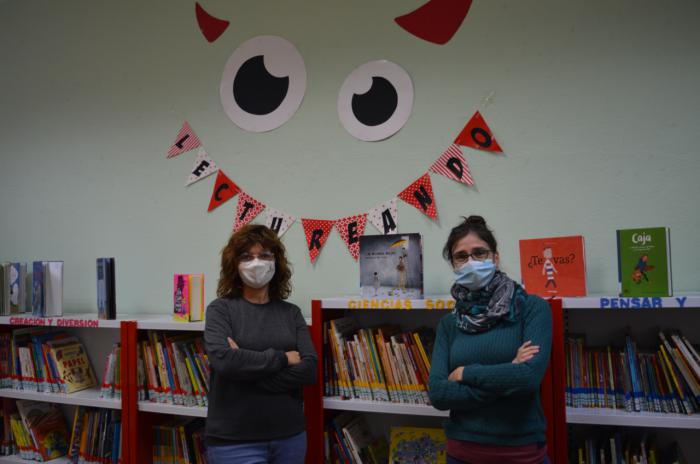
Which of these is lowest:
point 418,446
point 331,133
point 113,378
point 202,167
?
point 418,446

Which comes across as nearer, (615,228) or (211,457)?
(211,457)

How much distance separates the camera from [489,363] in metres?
1.62

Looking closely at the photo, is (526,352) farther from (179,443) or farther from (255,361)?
(179,443)

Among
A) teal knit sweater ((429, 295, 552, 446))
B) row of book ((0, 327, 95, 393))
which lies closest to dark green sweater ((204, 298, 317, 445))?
teal knit sweater ((429, 295, 552, 446))

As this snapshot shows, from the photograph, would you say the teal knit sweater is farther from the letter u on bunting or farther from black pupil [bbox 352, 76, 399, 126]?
the letter u on bunting

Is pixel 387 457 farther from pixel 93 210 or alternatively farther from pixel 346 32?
pixel 93 210

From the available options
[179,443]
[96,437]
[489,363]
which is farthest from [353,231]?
[96,437]

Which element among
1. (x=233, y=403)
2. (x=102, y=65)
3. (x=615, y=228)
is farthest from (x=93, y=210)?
(x=615, y=228)

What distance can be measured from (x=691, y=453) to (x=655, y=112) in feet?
4.34

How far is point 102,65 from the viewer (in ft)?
10.3

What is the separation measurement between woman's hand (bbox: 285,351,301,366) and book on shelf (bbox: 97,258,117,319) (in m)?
1.16

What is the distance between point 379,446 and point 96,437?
1.53 m

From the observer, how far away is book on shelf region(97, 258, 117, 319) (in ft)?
8.57

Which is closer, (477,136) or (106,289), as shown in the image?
(477,136)
